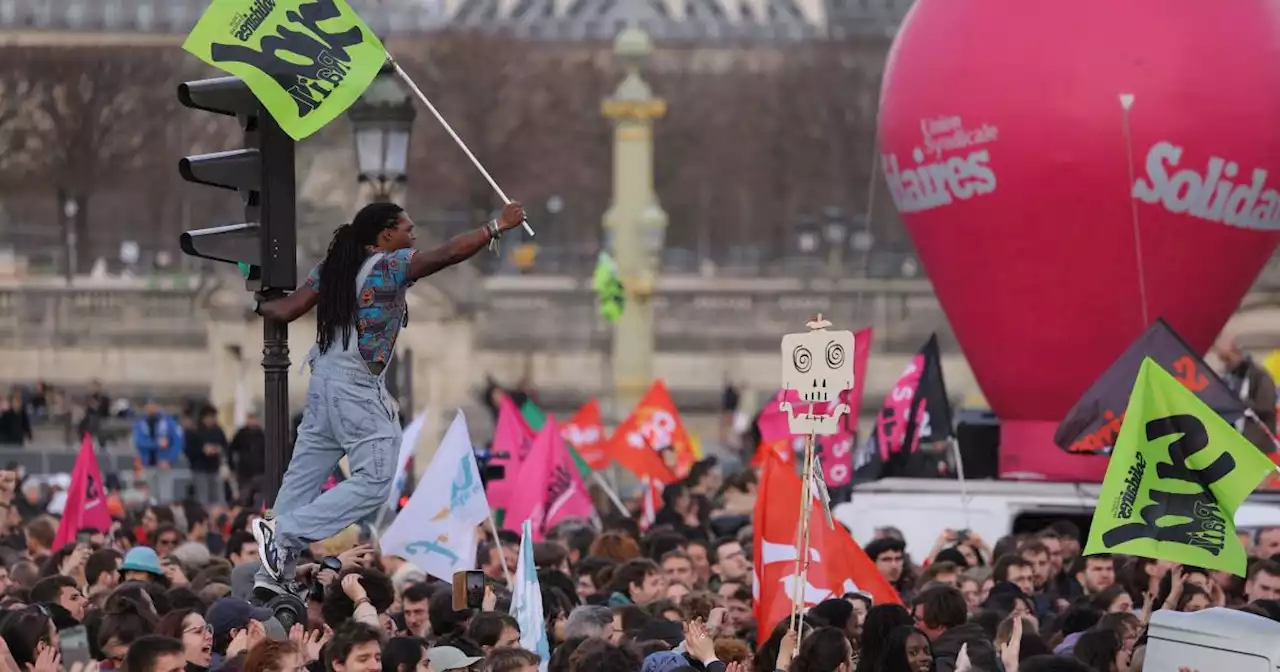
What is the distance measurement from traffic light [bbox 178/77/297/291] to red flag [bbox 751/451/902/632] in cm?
242

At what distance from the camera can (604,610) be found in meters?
11.9

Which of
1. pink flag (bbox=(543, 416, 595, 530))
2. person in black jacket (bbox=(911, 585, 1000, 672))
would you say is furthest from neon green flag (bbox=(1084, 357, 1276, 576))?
pink flag (bbox=(543, 416, 595, 530))

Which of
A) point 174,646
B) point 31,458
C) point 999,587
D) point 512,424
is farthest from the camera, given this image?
point 31,458

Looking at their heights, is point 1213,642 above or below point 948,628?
above

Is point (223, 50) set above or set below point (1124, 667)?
above

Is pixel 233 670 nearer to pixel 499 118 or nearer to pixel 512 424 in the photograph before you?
pixel 512 424

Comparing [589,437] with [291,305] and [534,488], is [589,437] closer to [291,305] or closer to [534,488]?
[534,488]

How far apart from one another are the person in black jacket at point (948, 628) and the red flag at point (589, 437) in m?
11.3

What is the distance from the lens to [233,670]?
1043 centimetres

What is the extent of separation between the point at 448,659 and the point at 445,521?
9.71 feet

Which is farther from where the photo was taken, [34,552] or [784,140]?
[784,140]

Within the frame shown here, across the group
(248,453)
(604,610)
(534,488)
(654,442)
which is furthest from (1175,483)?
(248,453)

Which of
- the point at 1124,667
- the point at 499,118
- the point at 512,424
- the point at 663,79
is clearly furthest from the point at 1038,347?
the point at 663,79

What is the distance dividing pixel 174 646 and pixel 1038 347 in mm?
12144
